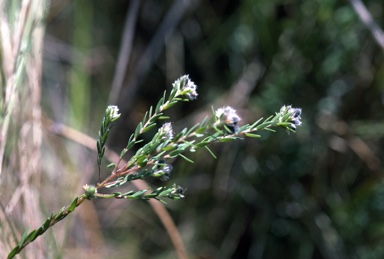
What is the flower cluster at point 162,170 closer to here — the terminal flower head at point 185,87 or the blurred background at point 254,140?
the terminal flower head at point 185,87

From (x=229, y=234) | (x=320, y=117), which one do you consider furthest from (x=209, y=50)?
(x=229, y=234)

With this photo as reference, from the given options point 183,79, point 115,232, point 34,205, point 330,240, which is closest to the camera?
point 183,79

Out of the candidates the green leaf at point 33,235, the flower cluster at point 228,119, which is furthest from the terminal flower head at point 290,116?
the green leaf at point 33,235

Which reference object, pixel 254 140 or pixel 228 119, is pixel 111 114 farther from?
pixel 254 140

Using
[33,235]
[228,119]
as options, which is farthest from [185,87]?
[33,235]

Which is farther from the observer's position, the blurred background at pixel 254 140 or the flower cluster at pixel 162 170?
the blurred background at pixel 254 140

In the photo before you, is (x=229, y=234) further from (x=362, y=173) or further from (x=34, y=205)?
(x=34, y=205)

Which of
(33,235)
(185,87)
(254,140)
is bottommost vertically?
(33,235)

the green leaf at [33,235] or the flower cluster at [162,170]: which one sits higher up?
the flower cluster at [162,170]

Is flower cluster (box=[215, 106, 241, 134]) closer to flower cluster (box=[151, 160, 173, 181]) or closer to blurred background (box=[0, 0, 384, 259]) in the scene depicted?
flower cluster (box=[151, 160, 173, 181])
